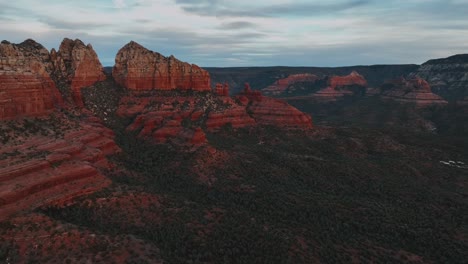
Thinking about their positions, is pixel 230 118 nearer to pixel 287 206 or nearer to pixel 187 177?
pixel 187 177

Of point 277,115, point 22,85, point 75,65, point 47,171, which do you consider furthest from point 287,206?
point 75,65

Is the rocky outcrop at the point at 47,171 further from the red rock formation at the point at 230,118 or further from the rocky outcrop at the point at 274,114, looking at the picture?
the rocky outcrop at the point at 274,114

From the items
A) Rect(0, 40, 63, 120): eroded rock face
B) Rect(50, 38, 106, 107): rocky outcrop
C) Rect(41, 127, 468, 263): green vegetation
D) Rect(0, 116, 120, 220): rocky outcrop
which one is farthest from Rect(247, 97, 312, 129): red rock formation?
Rect(0, 116, 120, 220): rocky outcrop

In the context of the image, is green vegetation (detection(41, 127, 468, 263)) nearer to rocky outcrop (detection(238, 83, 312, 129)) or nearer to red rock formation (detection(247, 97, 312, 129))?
red rock formation (detection(247, 97, 312, 129))

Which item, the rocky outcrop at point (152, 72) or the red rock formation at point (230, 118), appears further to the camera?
the rocky outcrop at point (152, 72)

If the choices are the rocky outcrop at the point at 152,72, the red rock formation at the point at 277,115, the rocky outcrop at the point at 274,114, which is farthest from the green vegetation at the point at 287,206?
the rocky outcrop at the point at 152,72

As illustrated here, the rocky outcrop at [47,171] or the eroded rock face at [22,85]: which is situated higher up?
the eroded rock face at [22,85]
